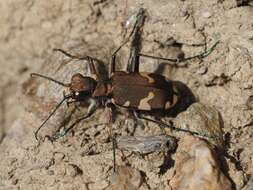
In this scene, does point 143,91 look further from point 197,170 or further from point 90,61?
point 197,170

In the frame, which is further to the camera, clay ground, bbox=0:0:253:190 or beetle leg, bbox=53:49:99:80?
beetle leg, bbox=53:49:99:80

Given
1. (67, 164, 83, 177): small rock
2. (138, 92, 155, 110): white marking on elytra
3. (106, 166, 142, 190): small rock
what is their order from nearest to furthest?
Result: (106, 166, 142, 190): small rock → (67, 164, 83, 177): small rock → (138, 92, 155, 110): white marking on elytra

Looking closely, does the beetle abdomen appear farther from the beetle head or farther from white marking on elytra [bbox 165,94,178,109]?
the beetle head

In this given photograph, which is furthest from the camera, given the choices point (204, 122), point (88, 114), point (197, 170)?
point (88, 114)

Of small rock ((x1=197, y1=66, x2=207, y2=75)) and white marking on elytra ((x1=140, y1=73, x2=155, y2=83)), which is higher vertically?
small rock ((x1=197, y1=66, x2=207, y2=75))

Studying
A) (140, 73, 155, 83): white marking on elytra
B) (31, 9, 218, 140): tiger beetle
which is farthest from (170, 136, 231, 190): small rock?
(140, 73, 155, 83): white marking on elytra

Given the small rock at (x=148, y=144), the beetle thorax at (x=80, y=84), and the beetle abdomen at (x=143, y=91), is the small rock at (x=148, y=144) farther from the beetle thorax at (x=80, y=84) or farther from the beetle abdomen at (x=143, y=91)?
the beetle thorax at (x=80, y=84)

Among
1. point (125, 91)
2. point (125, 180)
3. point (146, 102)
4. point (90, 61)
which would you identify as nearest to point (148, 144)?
point (125, 180)

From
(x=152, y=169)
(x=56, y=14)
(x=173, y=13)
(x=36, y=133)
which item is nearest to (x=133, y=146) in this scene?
(x=152, y=169)
